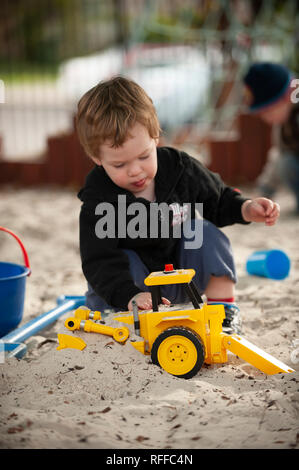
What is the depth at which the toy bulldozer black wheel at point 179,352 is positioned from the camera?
1704mm

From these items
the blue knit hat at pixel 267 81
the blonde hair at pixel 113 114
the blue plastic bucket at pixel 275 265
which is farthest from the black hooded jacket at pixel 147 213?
the blue knit hat at pixel 267 81

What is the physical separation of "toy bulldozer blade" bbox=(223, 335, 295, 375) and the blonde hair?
2.48 ft

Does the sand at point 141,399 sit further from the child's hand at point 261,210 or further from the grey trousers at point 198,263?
the child's hand at point 261,210

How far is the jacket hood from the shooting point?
2164 millimetres

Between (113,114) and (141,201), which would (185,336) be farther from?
(113,114)

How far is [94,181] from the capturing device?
2.20m

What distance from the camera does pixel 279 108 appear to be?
4.11 meters

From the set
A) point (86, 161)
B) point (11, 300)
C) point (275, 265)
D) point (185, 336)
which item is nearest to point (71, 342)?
point (185, 336)

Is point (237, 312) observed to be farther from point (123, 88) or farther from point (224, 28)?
point (224, 28)

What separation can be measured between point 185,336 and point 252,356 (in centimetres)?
24

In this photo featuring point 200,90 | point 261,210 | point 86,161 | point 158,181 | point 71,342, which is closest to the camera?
point 71,342

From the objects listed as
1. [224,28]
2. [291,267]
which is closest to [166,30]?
[224,28]

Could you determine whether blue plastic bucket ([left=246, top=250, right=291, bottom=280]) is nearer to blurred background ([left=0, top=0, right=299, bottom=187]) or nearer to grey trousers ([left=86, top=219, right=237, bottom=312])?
grey trousers ([left=86, top=219, right=237, bottom=312])

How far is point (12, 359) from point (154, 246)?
27.2 inches
